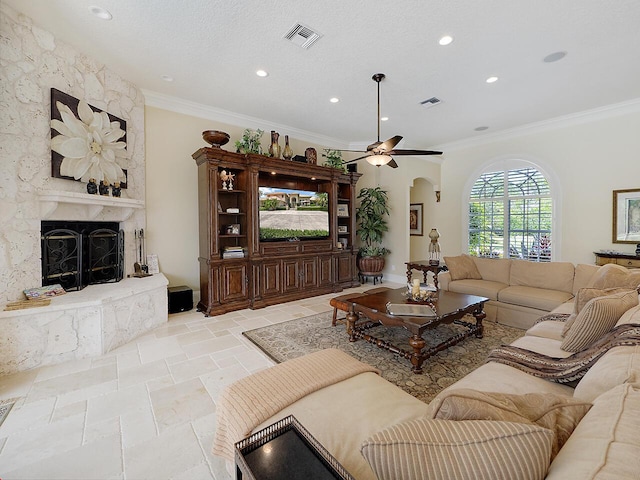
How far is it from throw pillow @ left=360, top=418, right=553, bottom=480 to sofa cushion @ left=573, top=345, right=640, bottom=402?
0.70 metres

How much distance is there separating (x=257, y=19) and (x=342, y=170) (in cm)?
318

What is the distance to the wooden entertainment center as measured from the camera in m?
4.16

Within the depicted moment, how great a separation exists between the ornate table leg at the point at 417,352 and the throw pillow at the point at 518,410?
1.61 meters

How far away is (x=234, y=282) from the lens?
4.35 metres

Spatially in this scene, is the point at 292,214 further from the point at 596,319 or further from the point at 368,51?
the point at 596,319

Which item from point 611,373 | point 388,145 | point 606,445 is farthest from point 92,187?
point 611,373

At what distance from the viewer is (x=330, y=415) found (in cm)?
125

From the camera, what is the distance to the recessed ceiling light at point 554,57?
125 inches

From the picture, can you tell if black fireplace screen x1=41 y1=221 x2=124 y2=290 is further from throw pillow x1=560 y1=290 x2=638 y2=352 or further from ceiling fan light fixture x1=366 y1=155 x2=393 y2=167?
throw pillow x1=560 y1=290 x2=638 y2=352

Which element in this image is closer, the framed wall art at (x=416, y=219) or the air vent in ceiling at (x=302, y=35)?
the air vent in ceiling at (x=302, y=35)

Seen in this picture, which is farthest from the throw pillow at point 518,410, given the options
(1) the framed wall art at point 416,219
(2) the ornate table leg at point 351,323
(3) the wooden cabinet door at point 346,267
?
(1) the framed wall art at point 416,219

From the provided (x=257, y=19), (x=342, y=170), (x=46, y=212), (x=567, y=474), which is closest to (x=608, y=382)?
(x=567, y=474)

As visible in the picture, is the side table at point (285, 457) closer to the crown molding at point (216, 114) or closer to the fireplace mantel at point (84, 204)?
the fireplace mantel at point (84, 204)

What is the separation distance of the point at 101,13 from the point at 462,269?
4989mm
